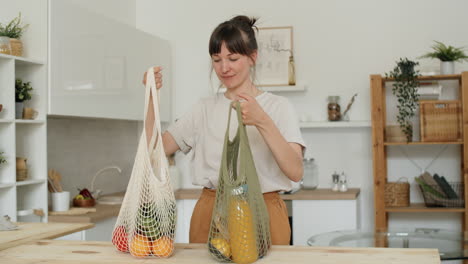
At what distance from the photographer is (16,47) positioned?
304 cm

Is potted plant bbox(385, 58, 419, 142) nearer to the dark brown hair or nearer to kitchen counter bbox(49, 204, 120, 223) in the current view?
kitchen counter bbox(49, 204, 120, 223)

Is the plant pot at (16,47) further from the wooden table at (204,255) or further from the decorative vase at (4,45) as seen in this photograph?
the wooden table at (204,255)

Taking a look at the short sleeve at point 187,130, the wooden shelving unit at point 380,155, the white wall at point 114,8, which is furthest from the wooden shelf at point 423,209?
the short sleeve at point 187,130

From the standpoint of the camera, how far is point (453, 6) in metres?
4.36

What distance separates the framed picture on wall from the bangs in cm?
275

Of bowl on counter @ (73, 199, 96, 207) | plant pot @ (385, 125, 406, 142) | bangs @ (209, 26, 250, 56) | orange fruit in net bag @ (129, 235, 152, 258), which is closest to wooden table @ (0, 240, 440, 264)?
orange fruit in net bag @ (129, 235, 152, 258)

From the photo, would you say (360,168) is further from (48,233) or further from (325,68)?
(48,233)

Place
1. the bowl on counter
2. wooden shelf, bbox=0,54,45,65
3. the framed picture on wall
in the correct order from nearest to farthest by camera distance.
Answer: wooden shelf, bbox=0,54,45,65
the bowl on counter
the framed picture on wall

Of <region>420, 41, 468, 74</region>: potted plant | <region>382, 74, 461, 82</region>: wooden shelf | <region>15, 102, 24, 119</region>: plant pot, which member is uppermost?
<region>420, 41, 468, 74</region>: potted plant

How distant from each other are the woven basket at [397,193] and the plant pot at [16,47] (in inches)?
99.7

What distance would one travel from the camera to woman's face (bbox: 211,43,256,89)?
171 cm

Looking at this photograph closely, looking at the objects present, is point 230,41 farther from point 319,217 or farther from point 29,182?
point 319,217

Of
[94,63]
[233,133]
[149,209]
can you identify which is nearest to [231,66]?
[233,133]

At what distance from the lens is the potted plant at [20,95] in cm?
302
